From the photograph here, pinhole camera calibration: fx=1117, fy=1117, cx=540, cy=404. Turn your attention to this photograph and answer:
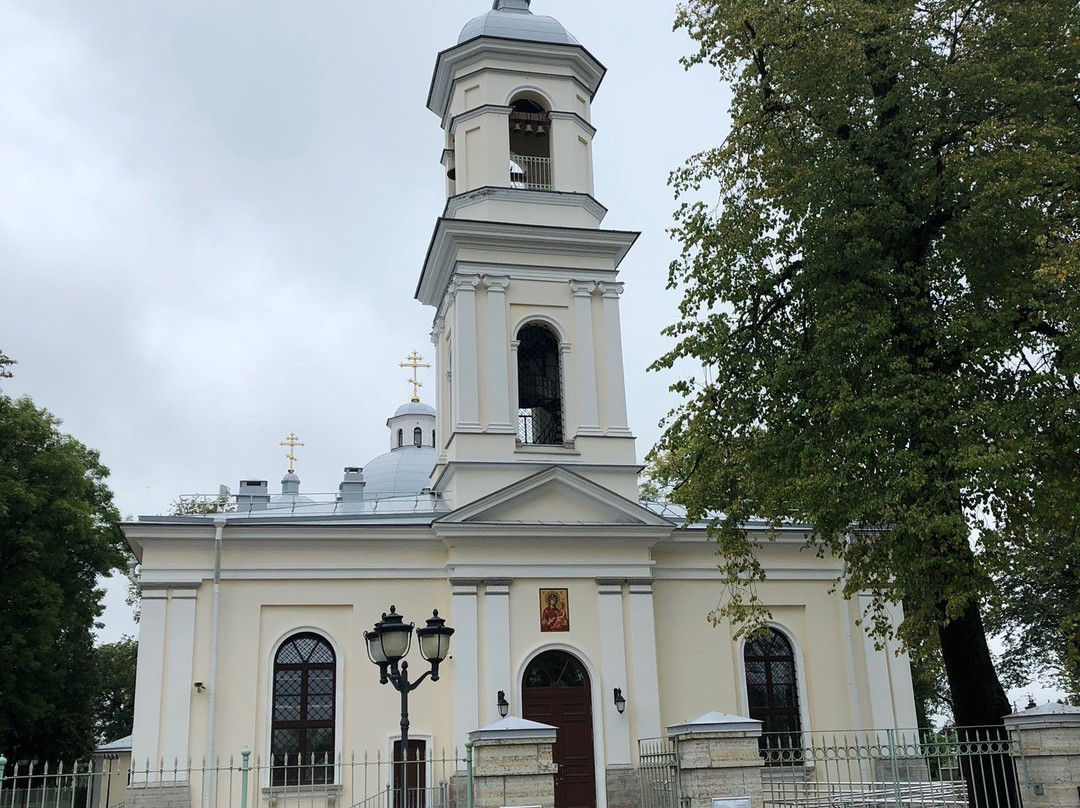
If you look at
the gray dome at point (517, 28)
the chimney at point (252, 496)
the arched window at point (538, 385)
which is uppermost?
the gray dome at point (517, 28)

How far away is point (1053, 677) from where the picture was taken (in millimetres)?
32688

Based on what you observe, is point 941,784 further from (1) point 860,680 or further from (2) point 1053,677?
(2) point 1053,677

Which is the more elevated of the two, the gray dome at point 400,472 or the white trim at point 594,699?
the gray dome at point 400,472

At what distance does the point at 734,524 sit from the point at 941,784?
4382mm

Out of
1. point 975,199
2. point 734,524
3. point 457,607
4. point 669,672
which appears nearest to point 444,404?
point 457,607

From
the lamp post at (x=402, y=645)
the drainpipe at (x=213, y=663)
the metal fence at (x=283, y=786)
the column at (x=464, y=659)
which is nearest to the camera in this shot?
the lamp post at (x=402, y=645)

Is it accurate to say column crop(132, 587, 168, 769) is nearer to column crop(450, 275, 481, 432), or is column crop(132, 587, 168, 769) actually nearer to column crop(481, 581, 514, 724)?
column crop(481, 581, 514, 724)

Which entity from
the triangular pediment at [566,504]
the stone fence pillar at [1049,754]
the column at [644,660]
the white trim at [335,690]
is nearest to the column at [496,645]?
the triangular pediment at [566,504]

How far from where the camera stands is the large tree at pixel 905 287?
Result: 13227mm

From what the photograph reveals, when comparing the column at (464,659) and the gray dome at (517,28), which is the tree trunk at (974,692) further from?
the gray dome at (517,28)

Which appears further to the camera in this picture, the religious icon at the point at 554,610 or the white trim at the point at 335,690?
the religious icon at the point at 554,610

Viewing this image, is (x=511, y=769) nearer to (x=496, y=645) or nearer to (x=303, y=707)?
(x=496, y=645)

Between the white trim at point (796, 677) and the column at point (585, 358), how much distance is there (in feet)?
16.4

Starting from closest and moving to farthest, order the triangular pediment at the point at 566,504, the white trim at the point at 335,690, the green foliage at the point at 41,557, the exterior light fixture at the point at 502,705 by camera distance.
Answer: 1. the white trim at the point at 335,690
2. the exterior light fixture at the point at 502,705
3. the triangular pediment at the point at 566,504
4. the green foliage at the point at 41,557
